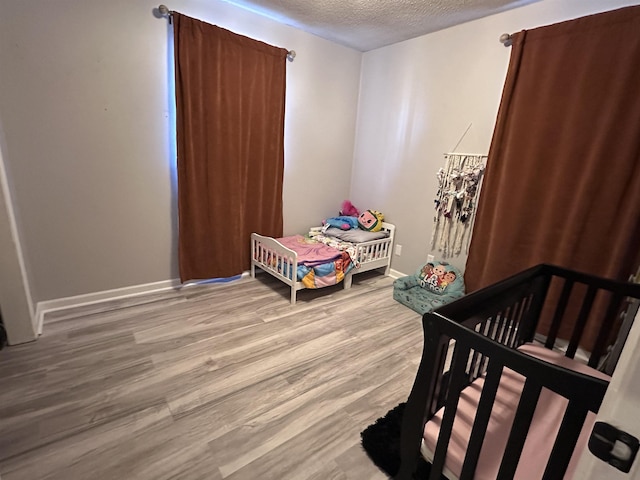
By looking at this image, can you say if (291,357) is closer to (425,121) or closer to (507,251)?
(507,251)

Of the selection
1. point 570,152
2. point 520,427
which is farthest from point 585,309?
point 570,152

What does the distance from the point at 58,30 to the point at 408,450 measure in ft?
10.3

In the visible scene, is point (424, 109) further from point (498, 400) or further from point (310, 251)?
point (498, 400)

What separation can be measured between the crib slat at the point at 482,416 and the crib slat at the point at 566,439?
0.15 metres

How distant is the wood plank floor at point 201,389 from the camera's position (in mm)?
1339

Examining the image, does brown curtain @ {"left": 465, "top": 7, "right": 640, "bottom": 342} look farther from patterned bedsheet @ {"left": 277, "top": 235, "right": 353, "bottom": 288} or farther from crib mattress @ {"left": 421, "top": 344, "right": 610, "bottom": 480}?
crib mattress @ {"left": 421, "top": 344, "right": 610, "bottom": 480}

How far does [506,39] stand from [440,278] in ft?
6.45

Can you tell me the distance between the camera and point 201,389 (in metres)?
1.73

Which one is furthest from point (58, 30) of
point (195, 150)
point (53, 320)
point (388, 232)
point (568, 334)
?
point (568, 334)

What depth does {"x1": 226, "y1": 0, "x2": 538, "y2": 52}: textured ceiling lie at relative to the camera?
7.79 ft

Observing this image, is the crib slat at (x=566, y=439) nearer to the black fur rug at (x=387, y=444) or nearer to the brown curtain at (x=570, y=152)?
the black fur rug at (x=387, y=444)

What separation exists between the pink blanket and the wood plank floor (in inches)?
16.5

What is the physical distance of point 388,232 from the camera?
3.46m

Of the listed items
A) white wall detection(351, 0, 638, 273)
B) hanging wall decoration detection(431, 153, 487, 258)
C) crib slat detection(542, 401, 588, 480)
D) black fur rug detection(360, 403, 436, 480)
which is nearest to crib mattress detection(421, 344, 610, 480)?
crib slat detection(542, 401, 588, 480)
